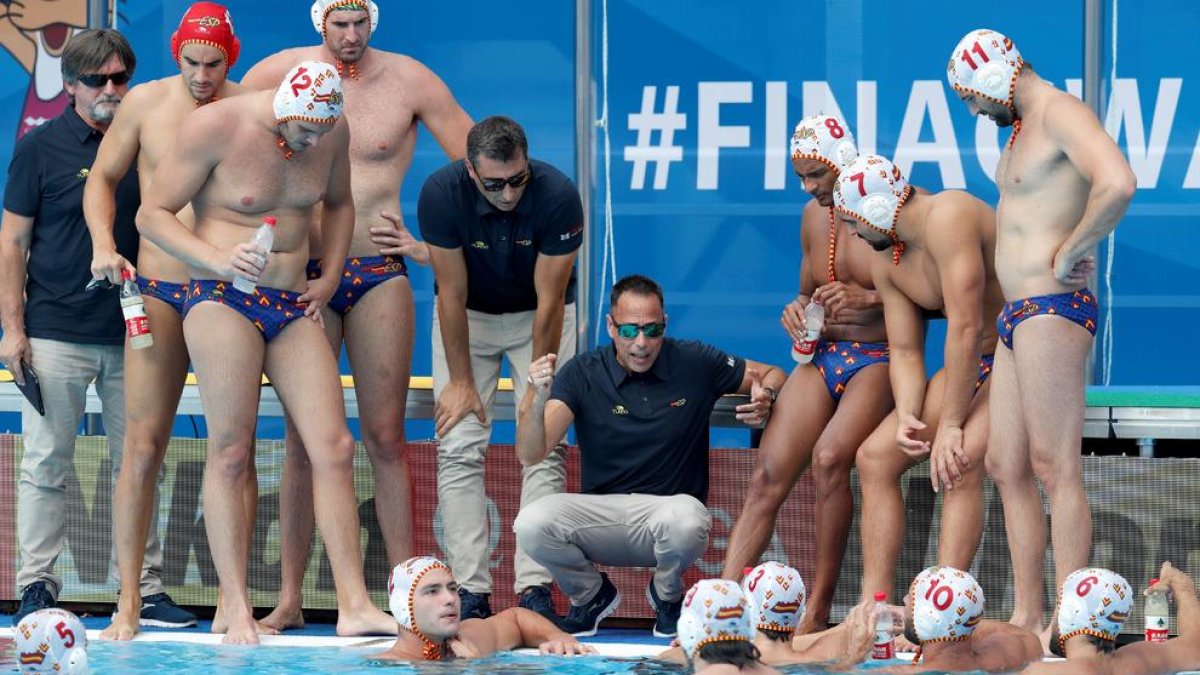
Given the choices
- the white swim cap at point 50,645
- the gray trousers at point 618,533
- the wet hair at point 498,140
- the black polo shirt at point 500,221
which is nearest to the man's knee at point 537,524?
the gray trousers at point 618,533

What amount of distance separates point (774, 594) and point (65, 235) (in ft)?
10.7

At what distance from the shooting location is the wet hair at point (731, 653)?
19.5 ft

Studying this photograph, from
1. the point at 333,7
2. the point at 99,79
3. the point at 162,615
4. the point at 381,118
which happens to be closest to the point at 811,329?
the point at 381,118

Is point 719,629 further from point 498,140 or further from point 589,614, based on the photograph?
point 498,140

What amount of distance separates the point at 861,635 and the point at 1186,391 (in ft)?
7.50

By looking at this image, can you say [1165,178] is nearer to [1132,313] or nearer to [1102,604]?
[1132,313]

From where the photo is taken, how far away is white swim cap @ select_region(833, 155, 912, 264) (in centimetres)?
723

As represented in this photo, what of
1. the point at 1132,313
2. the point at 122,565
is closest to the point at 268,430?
the point at 122,565

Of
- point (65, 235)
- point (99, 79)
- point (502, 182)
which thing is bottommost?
point (65, 235)

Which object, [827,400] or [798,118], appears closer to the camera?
[827,400]

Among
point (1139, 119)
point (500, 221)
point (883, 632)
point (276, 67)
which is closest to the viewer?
point (883, 632)

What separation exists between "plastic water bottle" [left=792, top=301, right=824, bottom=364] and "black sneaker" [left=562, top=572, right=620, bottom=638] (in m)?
1.18

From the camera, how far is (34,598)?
798 centimetres

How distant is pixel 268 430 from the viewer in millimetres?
10406
